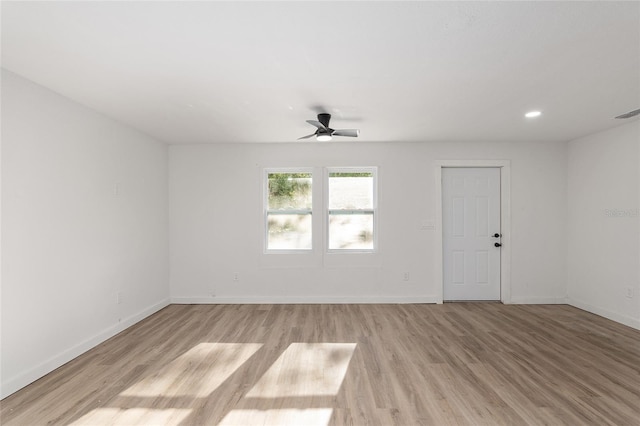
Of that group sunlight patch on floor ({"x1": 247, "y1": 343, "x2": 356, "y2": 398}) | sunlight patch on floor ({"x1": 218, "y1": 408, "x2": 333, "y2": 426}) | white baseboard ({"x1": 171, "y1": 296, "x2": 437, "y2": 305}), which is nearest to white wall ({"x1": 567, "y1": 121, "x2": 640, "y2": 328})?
white baseboard ({"x1": 171, "y1": 296, "x2": 437, "y2": 305})

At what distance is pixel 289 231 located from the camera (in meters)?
5.12

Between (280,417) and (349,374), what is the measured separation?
2.57ft

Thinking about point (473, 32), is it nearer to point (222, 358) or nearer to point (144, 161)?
point (222, 358)

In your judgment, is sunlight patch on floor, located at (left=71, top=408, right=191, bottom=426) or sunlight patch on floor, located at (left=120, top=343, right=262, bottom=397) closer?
sunlight patch on floor, located at (left=71, top=408, right=191, bottom=426)

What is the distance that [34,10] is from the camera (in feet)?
5.67

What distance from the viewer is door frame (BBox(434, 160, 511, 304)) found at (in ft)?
16.2

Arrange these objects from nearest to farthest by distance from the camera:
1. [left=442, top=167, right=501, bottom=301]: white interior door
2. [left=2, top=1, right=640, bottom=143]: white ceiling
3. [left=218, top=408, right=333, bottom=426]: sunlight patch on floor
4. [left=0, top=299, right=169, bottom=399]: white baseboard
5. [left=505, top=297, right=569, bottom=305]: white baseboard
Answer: [left=2, top=1, right=640, bottom=143]: white ceiling < [left=218, top=408, right=333, bottom=426]: sunlight patch on floor < [left=0, top=299, right=169, bottom=399]: white baseboard < [left=505, top=297, right=569, bottom=305]: white baseboard < [left=442, top=167, right=501, bottom=301]: white interior door

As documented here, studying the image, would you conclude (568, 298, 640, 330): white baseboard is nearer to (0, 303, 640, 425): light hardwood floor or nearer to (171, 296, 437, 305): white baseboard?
(0, 303, 640, 425): light hardwood floor

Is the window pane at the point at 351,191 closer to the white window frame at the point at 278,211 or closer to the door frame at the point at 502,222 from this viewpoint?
the white window frame at the point at 278,211

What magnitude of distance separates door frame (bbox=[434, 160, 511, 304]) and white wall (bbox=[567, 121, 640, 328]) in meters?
0.96

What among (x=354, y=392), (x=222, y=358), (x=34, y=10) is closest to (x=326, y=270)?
(x=222, y=358)

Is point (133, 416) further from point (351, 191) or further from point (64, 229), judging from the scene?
point (351, 191)

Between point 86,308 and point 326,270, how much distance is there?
3.13 m

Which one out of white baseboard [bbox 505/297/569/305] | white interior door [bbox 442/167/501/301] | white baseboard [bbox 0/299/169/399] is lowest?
white baseboard [bbox 505/297/569/305]
